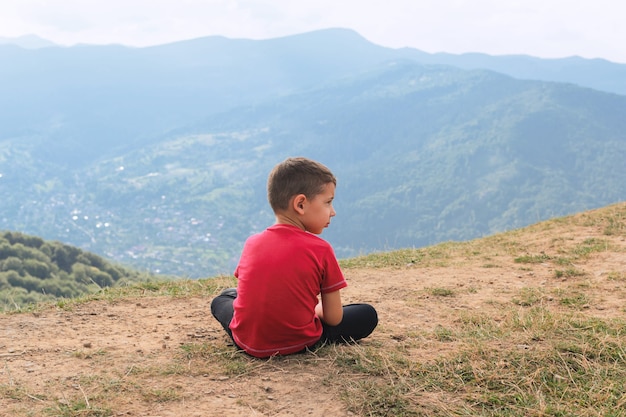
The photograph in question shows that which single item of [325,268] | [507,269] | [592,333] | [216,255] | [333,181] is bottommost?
[216,255]

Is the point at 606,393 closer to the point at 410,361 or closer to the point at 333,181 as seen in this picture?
the point at 410,361

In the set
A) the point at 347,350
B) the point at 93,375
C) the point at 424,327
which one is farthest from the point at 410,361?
the point at 93,375

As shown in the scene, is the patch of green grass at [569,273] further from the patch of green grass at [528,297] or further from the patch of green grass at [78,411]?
the patch of green grass at [78,411]

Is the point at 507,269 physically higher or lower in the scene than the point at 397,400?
lower

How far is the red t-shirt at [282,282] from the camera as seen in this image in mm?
4188

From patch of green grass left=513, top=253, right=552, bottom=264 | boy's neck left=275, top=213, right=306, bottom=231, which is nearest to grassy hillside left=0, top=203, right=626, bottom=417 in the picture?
boy's neck left=275, top=213, right=306, bottom=231

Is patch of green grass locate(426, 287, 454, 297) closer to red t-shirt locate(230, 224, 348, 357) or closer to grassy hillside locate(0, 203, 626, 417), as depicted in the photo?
grassy hillside locate(0, 203, 626, 417)

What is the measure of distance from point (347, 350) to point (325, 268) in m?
0.74

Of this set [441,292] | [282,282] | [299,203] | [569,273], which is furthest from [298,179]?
[569,273]

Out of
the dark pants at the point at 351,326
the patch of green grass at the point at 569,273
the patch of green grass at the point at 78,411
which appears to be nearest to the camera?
the patch of green grass at the point at 78,411

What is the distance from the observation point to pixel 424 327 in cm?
552

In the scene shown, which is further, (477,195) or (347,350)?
(477,195)

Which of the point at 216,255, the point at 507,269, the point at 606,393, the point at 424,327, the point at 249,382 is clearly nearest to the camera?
the point at 606,393

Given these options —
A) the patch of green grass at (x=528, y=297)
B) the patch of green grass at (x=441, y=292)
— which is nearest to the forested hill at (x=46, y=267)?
the patch of green grass at (x=441, y=292)
